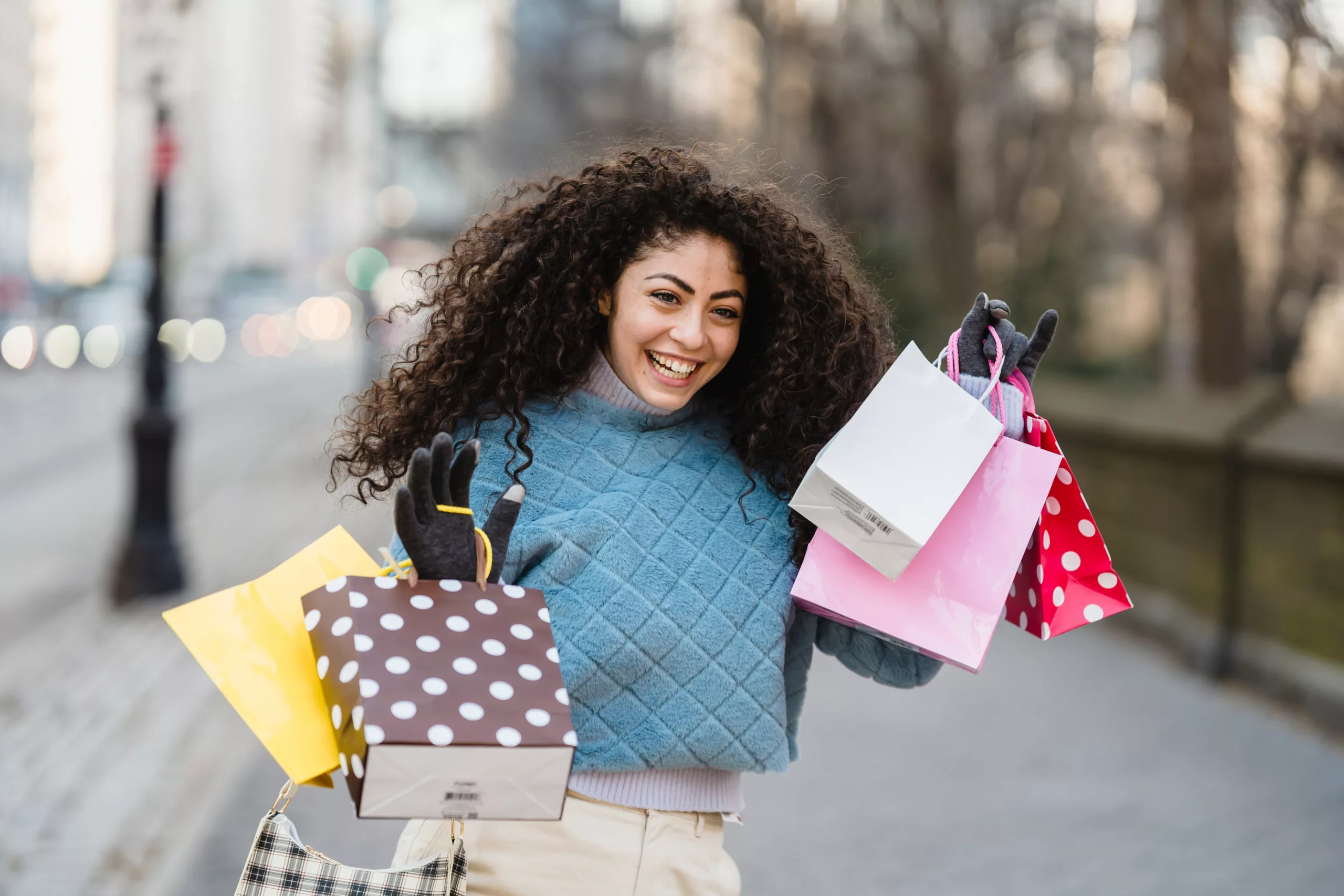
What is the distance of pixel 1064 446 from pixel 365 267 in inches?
466

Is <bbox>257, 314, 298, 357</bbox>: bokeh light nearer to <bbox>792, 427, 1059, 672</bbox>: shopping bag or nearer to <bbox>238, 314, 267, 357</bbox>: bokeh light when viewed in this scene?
<bbox>238, 314, 267, 357</bbox>: bokeh light

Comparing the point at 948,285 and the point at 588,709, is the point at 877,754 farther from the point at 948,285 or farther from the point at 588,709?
the point at 948,285

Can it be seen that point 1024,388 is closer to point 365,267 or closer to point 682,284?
point 682,284

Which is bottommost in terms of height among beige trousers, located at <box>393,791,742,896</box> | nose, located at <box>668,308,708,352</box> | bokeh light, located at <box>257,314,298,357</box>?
bokeh light, located at <box>257,314,298,357</box>

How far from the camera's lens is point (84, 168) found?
70750 millimetres

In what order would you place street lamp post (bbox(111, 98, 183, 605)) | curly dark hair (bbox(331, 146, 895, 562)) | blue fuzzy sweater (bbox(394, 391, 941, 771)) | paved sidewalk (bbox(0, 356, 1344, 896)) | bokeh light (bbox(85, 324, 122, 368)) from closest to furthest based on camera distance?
blue fuzzy sweater (bbox(394, 391, 941, 771)), curly dark hair (bbox(331, 146, 895, 562)), paved sidewalk (bbox(0, 356, 1344, 896)), street lamp post (bbox(111, 98, 183, 605)), bokeh light (bbox(85, 324, 122, 368))

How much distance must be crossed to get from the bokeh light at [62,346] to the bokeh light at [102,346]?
0.24 meters

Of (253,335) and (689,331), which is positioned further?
(253,335)

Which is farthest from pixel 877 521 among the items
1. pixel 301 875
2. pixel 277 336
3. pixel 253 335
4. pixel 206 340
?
pixel 277 336

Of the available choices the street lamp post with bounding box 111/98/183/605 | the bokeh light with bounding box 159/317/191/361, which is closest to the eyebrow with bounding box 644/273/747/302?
the street lamp post with bounding box 111/98/183/605

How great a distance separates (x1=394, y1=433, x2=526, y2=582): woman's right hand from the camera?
1883 mm

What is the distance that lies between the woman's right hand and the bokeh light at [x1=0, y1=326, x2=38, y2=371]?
26735 mm

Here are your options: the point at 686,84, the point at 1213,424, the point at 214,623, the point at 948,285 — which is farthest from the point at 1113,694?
the point at 686,84

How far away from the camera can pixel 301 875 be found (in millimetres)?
2062
